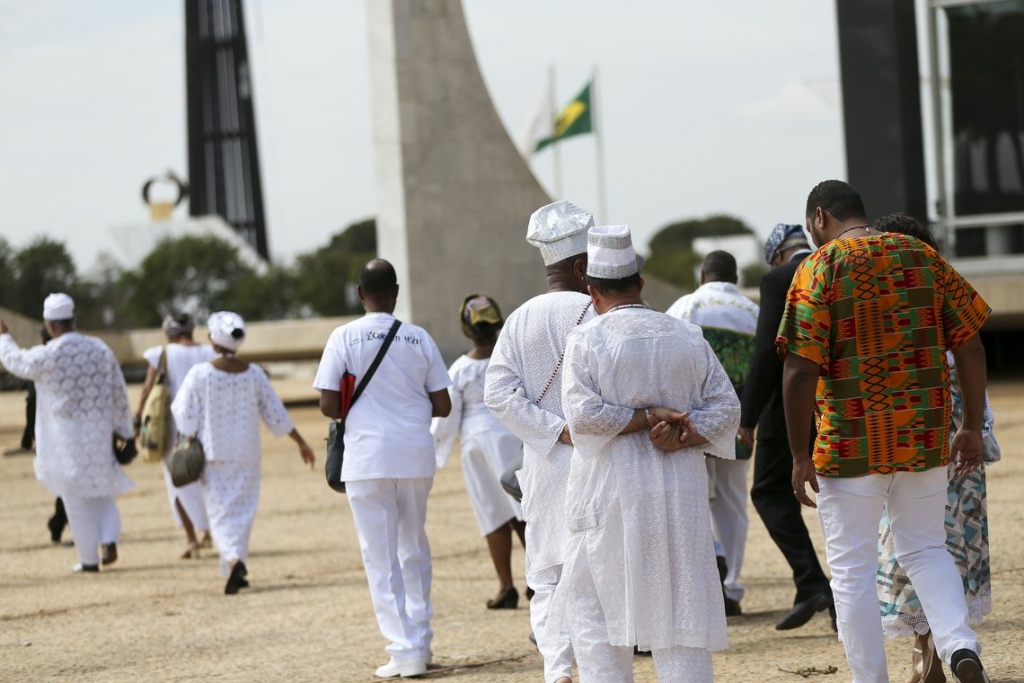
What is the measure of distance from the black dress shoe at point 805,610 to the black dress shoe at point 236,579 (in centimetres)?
342

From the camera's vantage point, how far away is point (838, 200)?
4.61 metres

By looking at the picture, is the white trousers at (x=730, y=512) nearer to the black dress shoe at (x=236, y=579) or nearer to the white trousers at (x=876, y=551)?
the white trousers at (x=876, y=551)

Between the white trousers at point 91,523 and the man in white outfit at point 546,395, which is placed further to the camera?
the white trousers at point 91,523

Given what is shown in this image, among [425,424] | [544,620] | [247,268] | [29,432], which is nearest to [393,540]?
[425,424]

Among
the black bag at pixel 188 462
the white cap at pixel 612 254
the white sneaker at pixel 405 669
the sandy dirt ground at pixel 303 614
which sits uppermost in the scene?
the white cap at pixel 612 254

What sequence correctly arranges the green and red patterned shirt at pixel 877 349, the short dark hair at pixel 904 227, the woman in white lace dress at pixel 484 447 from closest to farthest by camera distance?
the green and red patterned shirt at pixel 877 349 → the short dark hair at pixel 904 227 → the woman in white lace dress at pixel 484 447

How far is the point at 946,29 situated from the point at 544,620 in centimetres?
1853

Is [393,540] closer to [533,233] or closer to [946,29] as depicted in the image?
[533,233]

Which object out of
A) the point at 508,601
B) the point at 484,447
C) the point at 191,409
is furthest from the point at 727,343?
the point at 191,409

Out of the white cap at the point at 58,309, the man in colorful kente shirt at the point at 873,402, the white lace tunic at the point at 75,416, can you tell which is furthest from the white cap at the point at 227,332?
the man in colorful kente shirt at the point at 873,402

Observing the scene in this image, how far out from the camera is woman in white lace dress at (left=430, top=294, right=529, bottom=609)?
731cm

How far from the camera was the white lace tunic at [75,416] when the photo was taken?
9422mm

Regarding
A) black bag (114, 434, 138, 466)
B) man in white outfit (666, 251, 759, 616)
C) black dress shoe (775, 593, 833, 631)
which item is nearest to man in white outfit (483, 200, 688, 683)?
black dress shoe (775, 593, 833, 631)

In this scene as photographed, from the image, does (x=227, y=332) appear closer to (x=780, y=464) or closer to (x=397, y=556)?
(x=397, y=556)
